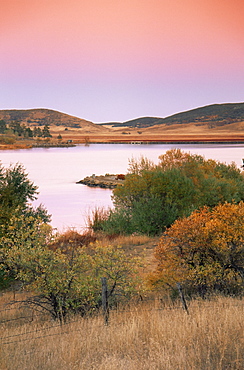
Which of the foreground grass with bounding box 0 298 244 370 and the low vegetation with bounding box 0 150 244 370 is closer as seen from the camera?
the foreground grass with bounding box 0 298 244 370

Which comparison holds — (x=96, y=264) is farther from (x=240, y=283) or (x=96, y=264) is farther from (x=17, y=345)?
(x=240, y=283)

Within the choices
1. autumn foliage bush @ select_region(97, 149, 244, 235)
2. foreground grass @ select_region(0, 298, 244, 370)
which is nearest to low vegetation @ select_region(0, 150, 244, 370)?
foreground grass @ select_region(0, 298, 244, 370)

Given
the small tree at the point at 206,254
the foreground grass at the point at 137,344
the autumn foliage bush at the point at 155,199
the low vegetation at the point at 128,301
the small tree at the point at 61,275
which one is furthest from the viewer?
the autumn foliage bush at the point at 155,199

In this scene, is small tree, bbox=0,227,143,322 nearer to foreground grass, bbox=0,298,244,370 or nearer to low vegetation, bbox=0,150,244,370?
low vegetation, bbox=0,150,244,370

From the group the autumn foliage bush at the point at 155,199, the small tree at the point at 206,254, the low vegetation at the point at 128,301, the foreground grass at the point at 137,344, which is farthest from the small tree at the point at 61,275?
the autumn foliage bush at the point at 155,199

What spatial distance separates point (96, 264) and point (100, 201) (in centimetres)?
3547

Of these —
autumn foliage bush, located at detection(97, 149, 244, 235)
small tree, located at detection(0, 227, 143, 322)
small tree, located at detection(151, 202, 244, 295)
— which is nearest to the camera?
small tree, located at detection(0, 227, 143, 322)

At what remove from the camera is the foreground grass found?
20.3 feet

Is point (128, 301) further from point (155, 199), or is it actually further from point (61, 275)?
point (155, 199)

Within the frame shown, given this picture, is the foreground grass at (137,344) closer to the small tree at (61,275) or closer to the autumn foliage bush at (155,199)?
the small tree at (61,275)

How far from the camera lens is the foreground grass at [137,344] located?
6.18 meters

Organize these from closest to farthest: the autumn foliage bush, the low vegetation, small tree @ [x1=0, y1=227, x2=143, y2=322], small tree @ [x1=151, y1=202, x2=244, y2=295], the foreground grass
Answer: the foreground grass < the low vegetation < small tree @ [x1=0, y1=227, x2=143, y2=322] < small tree @ [x1=151, y1=202, x2=244, y2=295] < the autumn foliage bush

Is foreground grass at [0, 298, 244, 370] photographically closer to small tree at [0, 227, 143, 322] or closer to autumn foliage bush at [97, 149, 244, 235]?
small tree at [0, 227, 143, 322]

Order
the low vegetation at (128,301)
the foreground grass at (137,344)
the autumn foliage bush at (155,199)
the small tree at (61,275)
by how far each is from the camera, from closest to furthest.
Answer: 1. the foreground grass at (137,344)
2. the low vegetation at (128,301)
3. the small tree at (61,275)
4. the autumn foliage bush at (155,199)
